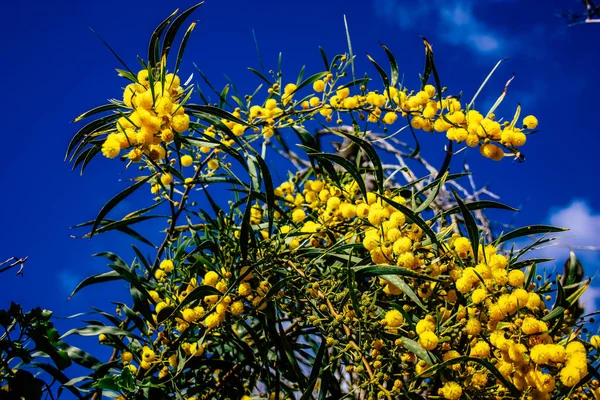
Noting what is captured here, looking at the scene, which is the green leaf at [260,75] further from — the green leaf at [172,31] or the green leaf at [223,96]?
the green leaf at [172,31]

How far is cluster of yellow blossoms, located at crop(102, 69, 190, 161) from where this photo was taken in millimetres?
1115

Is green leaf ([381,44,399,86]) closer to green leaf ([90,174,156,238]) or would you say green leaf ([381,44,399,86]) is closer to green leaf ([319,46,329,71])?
green leaf ([319,46,329,71])

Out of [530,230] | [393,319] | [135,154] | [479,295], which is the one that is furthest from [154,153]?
[530,230]

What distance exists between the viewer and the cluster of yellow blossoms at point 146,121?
112 cm

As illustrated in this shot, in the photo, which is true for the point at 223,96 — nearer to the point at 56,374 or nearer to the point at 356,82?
the point at 356,82

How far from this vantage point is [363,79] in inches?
60.6

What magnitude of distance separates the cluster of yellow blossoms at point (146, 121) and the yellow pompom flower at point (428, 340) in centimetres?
65

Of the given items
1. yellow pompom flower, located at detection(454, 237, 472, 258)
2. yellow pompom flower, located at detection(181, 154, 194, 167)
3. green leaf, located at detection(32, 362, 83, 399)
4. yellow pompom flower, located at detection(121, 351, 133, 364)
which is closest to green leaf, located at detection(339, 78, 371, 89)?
yellow pompom flower, located at detection(181, 154, 194, 167)

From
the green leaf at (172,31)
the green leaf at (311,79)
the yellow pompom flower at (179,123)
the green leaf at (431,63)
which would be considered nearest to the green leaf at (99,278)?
the yellow pompom flower at (179,123)

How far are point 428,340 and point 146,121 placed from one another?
2.37 ft

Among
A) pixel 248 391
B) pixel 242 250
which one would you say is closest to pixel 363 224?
pixel 242 250

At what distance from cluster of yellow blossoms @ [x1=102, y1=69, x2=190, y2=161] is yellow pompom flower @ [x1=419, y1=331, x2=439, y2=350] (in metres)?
0.65

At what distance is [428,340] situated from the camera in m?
1.05

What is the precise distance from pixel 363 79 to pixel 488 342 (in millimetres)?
810
